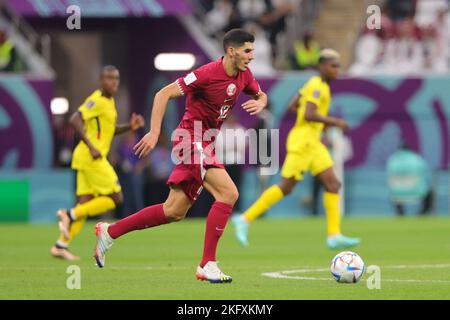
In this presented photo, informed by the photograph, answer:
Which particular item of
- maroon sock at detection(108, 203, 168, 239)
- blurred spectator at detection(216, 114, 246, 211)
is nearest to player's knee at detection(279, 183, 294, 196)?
maroon sock at detection(108, 203, 168, 239)

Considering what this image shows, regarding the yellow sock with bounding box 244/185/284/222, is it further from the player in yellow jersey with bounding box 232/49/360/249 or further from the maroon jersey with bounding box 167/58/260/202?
the maroon jersey with bounding box 167/58/260/202

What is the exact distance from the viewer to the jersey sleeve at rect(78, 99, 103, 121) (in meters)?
15.0

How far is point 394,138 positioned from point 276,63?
130 inches

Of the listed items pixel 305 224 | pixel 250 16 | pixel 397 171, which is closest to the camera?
pixel 305 224

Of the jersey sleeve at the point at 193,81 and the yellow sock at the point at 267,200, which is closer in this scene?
the jersey sleeve at the point at 193,81

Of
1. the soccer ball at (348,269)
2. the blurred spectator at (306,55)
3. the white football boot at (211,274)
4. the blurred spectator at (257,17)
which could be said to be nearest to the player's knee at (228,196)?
the white football boot at (211,274)

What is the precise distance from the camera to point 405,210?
26688 mm

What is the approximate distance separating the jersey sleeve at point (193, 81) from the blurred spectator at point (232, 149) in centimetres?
1421

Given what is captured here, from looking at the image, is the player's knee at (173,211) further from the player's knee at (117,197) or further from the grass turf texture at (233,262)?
the player's knee at (117,197)

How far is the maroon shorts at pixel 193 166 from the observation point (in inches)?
429

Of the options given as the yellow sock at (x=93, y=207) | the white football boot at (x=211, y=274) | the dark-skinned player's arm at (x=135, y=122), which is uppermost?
the dark-skinned player's arm at (x=135, y=122)

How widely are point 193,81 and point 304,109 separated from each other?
203 inches

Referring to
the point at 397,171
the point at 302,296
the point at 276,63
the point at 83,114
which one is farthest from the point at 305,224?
the point at 302,296
